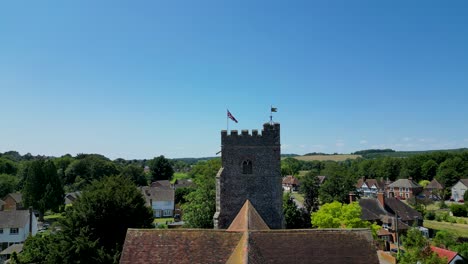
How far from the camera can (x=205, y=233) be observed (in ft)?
49.4

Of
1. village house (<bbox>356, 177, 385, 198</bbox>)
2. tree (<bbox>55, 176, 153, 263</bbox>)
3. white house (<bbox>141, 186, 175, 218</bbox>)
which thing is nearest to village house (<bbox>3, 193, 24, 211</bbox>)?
white house (<bbox>141, 186, 175, 218</bbox>)

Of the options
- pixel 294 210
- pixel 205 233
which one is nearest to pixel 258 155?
pixel 205 233

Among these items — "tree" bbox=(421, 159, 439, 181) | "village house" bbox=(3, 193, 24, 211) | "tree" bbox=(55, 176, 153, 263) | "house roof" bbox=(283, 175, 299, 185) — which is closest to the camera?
"tree" bbox=(55, 176, 153, 263)

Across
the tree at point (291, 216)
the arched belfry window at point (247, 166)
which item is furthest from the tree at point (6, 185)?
the arched belfry window at point (247, 166)

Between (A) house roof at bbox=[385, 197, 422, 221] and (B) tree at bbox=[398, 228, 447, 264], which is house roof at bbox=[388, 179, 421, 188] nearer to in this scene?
(A) house roof at bbox=[385, 197, 422, 221]

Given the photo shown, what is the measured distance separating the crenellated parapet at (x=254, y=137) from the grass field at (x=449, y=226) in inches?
1776

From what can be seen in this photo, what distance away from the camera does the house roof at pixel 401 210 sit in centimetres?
5699

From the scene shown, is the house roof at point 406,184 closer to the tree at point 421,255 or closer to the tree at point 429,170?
the tree at point 429,170

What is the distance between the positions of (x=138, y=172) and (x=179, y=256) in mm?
104513

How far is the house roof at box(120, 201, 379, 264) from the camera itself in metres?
13.8

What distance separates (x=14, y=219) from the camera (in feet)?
156

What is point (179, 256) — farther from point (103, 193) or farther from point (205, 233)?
point (103, 193)

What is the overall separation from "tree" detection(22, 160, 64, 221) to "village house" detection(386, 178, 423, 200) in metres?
85.0

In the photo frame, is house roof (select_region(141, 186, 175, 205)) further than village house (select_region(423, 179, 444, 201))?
No
